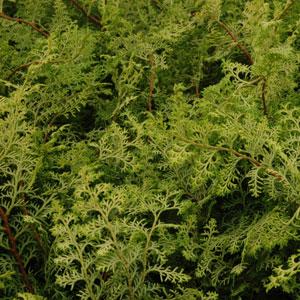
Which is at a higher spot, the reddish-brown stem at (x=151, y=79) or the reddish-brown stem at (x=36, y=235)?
the reddish-brown stem at (x=151, y=79)

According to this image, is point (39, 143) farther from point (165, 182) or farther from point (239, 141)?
point (239, 141)

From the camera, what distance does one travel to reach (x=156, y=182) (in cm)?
171

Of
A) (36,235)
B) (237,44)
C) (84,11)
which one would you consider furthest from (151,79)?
(36,235)

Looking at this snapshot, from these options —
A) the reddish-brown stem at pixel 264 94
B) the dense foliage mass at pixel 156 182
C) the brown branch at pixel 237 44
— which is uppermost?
the brown branch at pixel 237 44

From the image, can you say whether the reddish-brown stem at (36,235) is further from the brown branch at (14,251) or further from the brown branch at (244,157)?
the brown branch at (244,157)

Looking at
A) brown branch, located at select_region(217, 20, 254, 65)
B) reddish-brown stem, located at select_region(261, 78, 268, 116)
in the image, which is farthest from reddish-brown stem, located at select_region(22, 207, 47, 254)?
brown branch, located at select_region(217, 20, 254, 65)

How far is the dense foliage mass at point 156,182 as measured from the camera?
1.48 m

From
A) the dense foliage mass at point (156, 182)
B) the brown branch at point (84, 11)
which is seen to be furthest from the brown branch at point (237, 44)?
the brown branch at point (84, 11)

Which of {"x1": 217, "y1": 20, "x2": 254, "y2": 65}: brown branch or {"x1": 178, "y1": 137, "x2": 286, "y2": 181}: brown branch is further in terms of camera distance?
{"x1": 217, "y1": 20, "x2": 254, "y2": 65}: brown branch

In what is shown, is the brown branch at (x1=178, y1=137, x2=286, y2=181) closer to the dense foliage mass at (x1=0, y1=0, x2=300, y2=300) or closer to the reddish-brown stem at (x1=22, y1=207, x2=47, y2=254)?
the dense foliage mass at (x1=0, y1=0, x2=300, y2=300)

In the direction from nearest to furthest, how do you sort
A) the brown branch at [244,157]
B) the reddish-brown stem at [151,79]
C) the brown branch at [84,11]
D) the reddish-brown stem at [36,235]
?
the brown branch at [244,157] < the reddish-brown stem at [36,235] < the reddish-brown stem at [151,79] < the brown branch at [84,11]

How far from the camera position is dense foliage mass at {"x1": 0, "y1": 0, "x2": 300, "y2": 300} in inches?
58.4

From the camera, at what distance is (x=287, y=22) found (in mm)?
2020

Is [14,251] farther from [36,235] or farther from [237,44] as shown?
[237,44]
